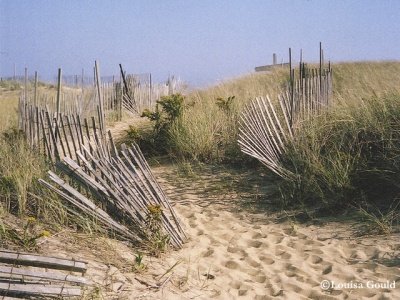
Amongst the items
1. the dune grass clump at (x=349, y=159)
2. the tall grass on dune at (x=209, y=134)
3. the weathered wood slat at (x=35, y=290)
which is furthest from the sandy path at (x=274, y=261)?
the tall grass on dune at (x=209, y=134)

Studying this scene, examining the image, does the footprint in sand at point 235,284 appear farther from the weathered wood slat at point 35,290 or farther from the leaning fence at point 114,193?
the weathered wood slat at point 35,290

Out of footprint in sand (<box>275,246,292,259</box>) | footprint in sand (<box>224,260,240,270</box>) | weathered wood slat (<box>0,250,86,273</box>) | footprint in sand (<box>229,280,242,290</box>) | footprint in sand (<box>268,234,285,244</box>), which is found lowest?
footprint in sand (<box>229,280,242,290</box>)

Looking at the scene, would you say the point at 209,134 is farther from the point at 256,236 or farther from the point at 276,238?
the point at 276,238

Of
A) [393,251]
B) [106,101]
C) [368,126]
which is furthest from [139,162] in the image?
[106,101]

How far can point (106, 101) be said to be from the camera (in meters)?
12.7

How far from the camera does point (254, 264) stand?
12.6 feet

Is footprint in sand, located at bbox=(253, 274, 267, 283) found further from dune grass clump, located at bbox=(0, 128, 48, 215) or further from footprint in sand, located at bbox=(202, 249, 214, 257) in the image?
dune grass clump, located at bbox=(0, 128, 48, 215)

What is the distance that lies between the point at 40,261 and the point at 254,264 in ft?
5.53

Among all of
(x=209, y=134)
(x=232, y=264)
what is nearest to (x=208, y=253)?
(x=232, y=264)

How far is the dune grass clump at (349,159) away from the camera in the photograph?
4.87 metres

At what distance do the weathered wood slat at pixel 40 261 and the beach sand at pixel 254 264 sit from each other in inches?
6.5

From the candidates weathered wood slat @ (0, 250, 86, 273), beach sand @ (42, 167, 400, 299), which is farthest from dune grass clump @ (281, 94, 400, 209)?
weathered wood slat @ (0, 250, 86, 273)

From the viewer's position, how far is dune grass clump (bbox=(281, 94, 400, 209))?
16.0 ft

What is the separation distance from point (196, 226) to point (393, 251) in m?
1.82
